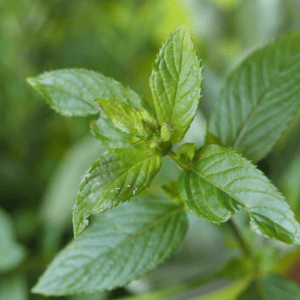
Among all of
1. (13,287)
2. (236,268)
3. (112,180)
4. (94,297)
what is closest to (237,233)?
(236,268)

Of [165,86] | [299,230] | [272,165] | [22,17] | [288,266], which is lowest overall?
[288,266]

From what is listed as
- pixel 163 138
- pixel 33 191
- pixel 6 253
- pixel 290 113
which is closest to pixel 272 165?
pixel 290 113

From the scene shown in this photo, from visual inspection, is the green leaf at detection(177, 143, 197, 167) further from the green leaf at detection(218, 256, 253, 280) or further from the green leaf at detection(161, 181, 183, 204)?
the green leaf at detection(218, 256, 253, 280)

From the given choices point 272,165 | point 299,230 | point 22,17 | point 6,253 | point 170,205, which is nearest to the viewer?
point 299,230

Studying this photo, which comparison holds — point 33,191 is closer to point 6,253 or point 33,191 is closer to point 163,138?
point 6,253

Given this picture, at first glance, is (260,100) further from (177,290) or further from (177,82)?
(177,290)

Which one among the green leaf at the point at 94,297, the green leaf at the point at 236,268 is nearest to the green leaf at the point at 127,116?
the green leaf at the point at 236,268
